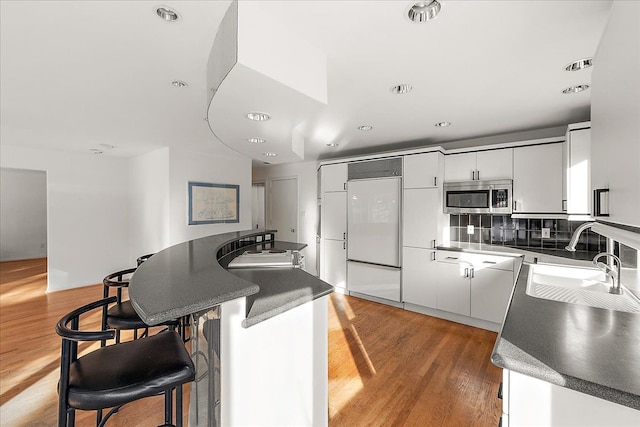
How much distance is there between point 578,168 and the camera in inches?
103

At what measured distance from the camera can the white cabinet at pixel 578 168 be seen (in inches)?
101

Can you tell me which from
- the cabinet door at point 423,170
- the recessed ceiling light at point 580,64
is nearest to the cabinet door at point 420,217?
the cabinet door at point 423,170

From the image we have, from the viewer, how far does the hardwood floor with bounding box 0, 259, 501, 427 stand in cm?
186

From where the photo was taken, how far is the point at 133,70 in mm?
1965

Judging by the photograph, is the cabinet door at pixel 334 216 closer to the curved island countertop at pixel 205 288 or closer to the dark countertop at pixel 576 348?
the curved island countertop at pixel 205 288

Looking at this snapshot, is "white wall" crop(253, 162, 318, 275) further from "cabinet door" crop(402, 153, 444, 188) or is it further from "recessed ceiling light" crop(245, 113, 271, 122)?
"recessed ceiling light" crop(245, 113, 271, 122)

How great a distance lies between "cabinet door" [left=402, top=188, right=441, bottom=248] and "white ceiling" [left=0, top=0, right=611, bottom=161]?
3.04ft

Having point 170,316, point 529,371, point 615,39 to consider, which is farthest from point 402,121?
point 170,316

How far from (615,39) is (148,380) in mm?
2185

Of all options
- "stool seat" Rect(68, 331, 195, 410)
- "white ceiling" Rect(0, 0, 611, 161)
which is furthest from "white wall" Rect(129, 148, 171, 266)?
"stool seat" Rect(68, 331, 195, 410)

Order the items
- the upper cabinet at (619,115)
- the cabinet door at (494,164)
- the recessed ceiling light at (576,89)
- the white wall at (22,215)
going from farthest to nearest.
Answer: the white wall at (22,215), the cabinet door at (494,164), the recessed ceiling light at (576,89), the upper cabinet at (619,115)

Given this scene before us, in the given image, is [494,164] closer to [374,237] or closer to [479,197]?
[479,197]

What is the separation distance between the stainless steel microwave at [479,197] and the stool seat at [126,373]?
342cm

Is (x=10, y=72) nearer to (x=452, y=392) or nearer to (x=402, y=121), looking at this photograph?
(x=402, y=121)
